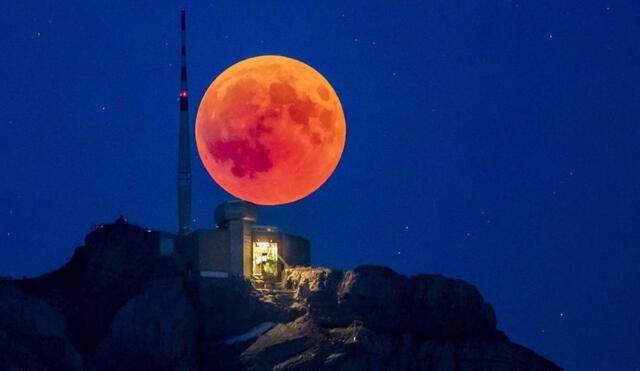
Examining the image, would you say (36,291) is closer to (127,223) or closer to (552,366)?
(127,223)

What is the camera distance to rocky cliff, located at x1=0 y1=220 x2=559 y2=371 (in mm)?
95625

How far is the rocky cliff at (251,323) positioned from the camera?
95625 millimetres

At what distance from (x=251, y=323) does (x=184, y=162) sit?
26971 mm

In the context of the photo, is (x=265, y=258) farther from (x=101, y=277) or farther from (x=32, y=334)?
(x=32, y=334)

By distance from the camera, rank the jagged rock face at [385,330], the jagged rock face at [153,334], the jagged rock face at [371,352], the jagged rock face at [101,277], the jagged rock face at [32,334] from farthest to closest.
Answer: the jagged rock face at [101,277]
the jagged rock face at [153,334]
the jagged rock face at [385,330]
the jagged rock face at [371,352]
the jagged rock face at [32,334]

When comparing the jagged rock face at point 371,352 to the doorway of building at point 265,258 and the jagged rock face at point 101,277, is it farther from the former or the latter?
the jagged rock face at point 101,277

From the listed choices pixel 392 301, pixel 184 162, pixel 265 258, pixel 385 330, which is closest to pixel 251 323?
pixel 265 258

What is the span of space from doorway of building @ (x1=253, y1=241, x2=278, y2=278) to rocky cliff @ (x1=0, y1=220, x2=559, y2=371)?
2078mm

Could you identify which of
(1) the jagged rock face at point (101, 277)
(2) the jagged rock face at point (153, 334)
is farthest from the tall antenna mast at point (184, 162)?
(2) the jagged rock face at point (153, 334)

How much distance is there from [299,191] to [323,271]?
35.3 feet

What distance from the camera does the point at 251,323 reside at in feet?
334

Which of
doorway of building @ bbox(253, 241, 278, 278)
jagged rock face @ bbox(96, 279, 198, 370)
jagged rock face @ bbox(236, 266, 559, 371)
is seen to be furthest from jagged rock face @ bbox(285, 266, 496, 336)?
jagged rock face @ bbox(96, 279, 198, 370)

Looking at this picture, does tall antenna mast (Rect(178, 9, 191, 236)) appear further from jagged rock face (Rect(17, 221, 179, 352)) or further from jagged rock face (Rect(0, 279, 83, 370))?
jagged rock face (Rect(0, 279, 83, 370))

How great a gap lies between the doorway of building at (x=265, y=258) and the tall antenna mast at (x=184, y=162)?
12.8 m
